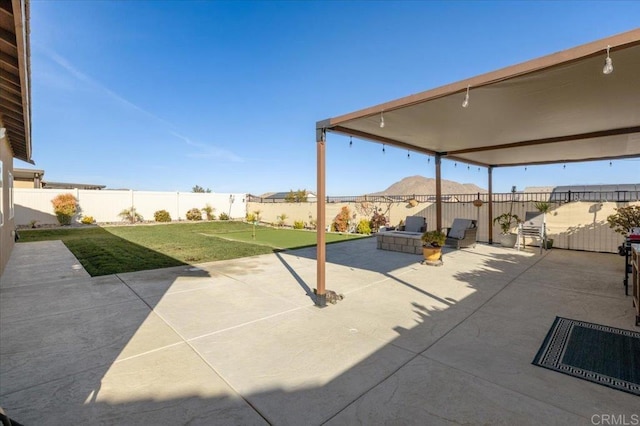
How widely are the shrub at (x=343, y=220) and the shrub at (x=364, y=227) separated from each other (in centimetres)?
95

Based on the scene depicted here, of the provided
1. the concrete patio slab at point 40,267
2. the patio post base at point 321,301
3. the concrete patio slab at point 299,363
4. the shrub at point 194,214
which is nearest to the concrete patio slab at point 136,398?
the concrete patio slab at point 299,363

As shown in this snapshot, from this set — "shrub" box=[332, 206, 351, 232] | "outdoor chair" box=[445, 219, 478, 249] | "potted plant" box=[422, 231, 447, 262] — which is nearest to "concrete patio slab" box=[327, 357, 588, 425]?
"potted plant" box=[422, 231, 447, 262]

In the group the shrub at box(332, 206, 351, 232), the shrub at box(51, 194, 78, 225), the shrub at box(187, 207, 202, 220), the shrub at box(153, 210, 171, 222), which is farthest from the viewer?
the shrub at box(187, 207, 202, 220)

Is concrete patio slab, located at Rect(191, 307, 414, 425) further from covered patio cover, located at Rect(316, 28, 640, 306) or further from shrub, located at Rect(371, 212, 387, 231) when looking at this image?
shrub, located at Rect(371, 212, 387, 231)

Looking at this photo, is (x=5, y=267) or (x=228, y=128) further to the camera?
(x=228, y=128)

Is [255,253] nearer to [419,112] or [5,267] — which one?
[5,267]

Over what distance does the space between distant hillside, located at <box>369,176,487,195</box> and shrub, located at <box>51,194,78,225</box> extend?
1887 inches

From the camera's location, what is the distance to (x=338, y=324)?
11.6 feet

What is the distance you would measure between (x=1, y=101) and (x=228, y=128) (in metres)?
14.7

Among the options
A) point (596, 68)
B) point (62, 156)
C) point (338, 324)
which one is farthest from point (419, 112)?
point (62, 156)

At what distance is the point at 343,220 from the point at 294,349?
462 inches

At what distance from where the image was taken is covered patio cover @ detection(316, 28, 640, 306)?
2676 millimetres

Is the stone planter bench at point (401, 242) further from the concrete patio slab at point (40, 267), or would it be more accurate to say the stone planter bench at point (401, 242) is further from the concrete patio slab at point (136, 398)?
the concrete patio slab at point (40, 267)

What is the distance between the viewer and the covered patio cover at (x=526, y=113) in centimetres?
268
